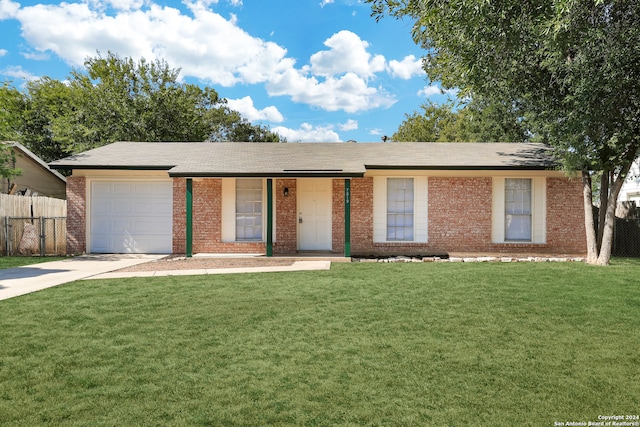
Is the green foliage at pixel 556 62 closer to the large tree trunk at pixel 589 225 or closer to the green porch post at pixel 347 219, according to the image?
the large tree trunk at pixel 589 225

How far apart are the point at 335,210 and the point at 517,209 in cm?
593

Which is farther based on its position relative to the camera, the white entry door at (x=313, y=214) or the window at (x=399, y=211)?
the white entry door at (x=313, y=214)

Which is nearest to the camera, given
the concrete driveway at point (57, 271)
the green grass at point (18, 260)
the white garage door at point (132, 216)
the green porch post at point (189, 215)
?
the concrete driveway at point (57, 271)

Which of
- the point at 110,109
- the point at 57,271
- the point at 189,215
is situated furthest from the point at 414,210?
the point at 110,109

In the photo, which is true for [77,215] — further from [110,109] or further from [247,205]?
[110,109]

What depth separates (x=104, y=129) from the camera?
27.3 meters

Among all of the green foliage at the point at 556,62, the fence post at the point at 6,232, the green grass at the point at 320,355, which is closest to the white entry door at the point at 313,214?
the green foliage at the point at 556,62

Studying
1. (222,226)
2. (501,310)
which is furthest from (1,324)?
(222,226)

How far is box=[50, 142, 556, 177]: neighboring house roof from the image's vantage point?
532 inches

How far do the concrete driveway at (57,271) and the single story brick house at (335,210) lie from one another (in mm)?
1247

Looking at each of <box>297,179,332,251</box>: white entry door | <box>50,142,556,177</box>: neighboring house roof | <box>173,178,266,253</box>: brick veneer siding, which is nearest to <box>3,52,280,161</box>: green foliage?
<box>50,142,556,177</box>: neighboring house roof

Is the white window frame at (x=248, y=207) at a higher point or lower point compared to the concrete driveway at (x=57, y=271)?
higher

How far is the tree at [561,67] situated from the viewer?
28.6 ft

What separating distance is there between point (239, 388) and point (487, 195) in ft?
40.6
